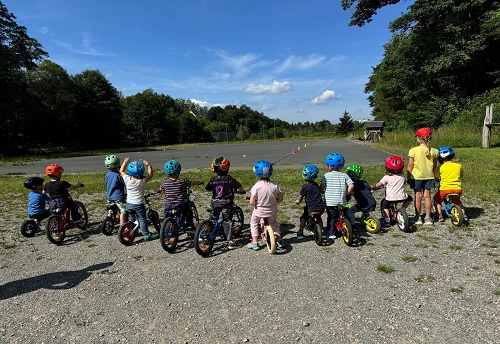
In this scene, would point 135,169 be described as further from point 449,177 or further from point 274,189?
point 449,177

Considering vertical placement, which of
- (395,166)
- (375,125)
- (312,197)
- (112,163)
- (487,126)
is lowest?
(312,197)

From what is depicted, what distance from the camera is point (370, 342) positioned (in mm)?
2479

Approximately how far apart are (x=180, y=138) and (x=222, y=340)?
66.6 metres

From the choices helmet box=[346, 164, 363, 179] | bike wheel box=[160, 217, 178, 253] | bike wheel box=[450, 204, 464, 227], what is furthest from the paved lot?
bike wheel box=[160, 217, 178, 253]

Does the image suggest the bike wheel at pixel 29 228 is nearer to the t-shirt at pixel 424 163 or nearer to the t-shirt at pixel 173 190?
the t-shirt at pixel 173 190

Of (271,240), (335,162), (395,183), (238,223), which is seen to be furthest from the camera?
(238,223)

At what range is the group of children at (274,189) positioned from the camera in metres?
4.65

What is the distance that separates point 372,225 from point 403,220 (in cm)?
51

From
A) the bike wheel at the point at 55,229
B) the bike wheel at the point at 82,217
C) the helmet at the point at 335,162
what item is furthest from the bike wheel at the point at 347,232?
the bike wheel at the point at 82,217

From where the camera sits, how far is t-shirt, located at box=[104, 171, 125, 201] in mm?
5344

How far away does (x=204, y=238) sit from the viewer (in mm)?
4449

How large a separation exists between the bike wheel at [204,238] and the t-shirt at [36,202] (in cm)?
339

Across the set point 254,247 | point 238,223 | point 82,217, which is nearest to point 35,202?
point 82,217

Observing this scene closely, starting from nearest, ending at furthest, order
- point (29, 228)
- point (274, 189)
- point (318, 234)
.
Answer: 1. point (274, 189)
2. point (318, 234)
3. point (29, 228)
